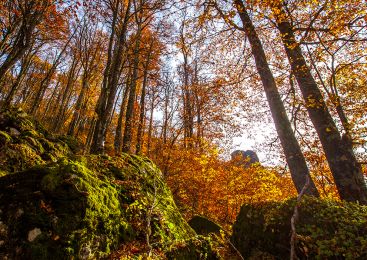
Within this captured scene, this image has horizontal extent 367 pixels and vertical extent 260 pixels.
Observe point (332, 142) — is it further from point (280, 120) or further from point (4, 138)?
point (4, 138)

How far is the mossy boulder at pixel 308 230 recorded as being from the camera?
11.6ft

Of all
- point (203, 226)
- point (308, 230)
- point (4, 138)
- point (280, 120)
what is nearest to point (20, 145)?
point (4, 138)

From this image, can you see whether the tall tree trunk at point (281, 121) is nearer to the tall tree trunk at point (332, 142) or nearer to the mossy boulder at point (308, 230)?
the tall tree trunk at point (332, 142)

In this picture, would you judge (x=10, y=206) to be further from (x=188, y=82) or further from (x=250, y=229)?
(x=188, y=82)

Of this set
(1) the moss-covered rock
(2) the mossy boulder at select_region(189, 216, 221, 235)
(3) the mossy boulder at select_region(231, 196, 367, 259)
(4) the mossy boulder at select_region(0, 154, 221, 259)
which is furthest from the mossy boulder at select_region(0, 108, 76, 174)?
(3) the mossy boulder at select_region(231, 196, 367, 259)

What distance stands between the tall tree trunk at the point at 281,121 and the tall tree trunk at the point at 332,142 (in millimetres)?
557

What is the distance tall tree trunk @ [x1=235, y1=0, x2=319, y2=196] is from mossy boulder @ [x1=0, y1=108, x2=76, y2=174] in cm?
537

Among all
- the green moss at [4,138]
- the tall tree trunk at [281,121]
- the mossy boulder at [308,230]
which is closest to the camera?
the mossy boulder at [308,230]

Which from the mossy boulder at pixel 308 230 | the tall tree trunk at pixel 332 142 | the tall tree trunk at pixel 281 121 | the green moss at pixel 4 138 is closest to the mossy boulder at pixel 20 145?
the green moss at pixel 4 138

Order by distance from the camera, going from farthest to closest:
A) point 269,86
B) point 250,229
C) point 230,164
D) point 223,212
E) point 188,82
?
point 188,82, point 230,164, point 223,212, point 269,86, point 250,229

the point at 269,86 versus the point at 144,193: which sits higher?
the point at 269,86

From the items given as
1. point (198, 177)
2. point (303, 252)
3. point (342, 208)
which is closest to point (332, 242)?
point (303, 252)

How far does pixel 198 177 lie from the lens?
10242 millimetres

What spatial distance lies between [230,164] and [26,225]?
32.2ft
